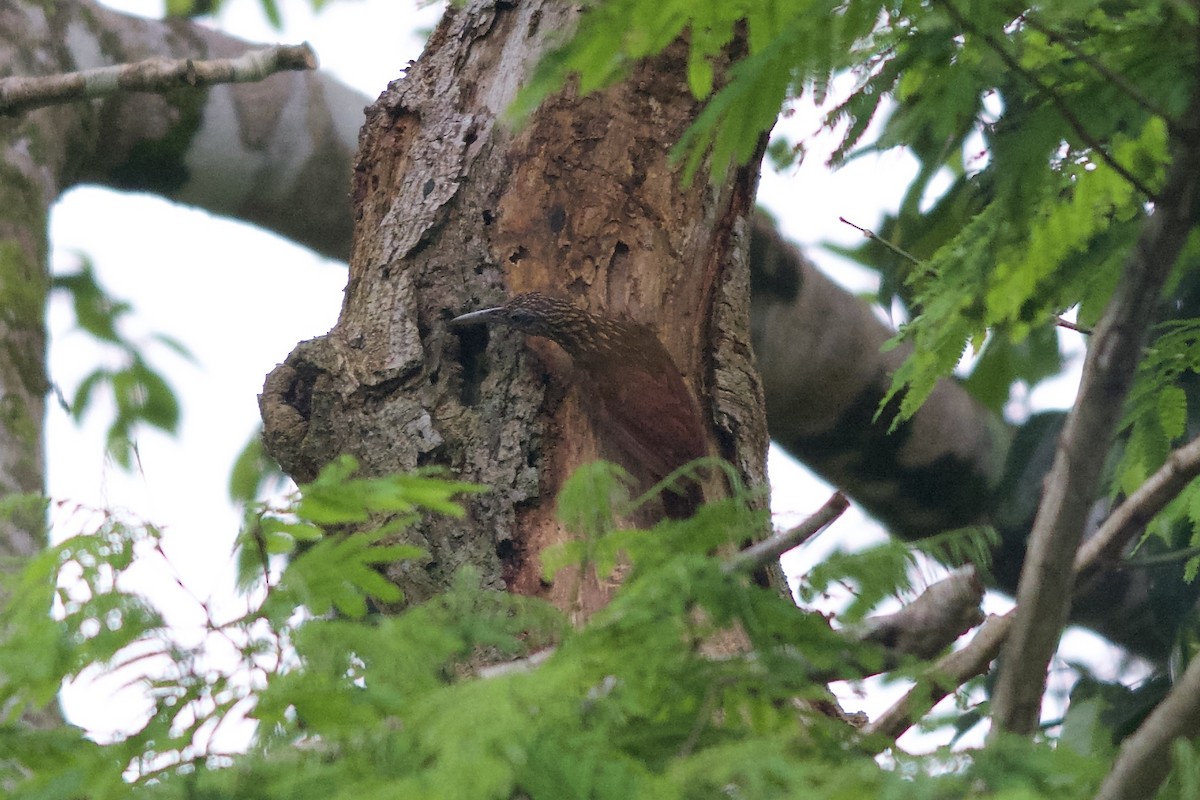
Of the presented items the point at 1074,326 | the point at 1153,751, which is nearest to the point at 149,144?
the point at 1074,326

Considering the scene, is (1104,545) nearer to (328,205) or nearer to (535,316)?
(535,316)

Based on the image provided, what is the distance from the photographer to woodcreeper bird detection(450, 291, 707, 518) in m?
2.29

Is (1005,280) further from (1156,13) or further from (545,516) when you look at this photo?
(545,516)

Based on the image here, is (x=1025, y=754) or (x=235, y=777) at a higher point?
(x=235, y=777)

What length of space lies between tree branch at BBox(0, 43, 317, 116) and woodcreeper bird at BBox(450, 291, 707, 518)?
703 mm

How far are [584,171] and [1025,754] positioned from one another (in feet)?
5.66

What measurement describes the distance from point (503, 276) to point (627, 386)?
0.35 meters

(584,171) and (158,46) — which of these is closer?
(584,171)

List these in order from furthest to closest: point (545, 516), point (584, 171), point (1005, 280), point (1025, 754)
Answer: point (584, 171) → point (545, 516) → point (1005, 280) → point (1025, 754)

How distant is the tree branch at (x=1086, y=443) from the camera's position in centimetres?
105

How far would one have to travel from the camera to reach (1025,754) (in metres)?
0.98

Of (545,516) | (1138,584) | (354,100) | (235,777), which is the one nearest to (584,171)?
(545,516)

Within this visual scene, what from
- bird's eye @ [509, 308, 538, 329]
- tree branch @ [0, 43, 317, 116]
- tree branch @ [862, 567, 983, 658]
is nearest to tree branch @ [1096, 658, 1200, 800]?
tree branch @ [862, 567, 983, 658]

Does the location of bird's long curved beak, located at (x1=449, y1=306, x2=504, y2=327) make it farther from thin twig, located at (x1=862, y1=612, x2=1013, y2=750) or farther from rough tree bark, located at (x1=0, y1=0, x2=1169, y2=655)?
rough tree bark, located at (x1=0, y1=0, x2=1169, y2=655)
